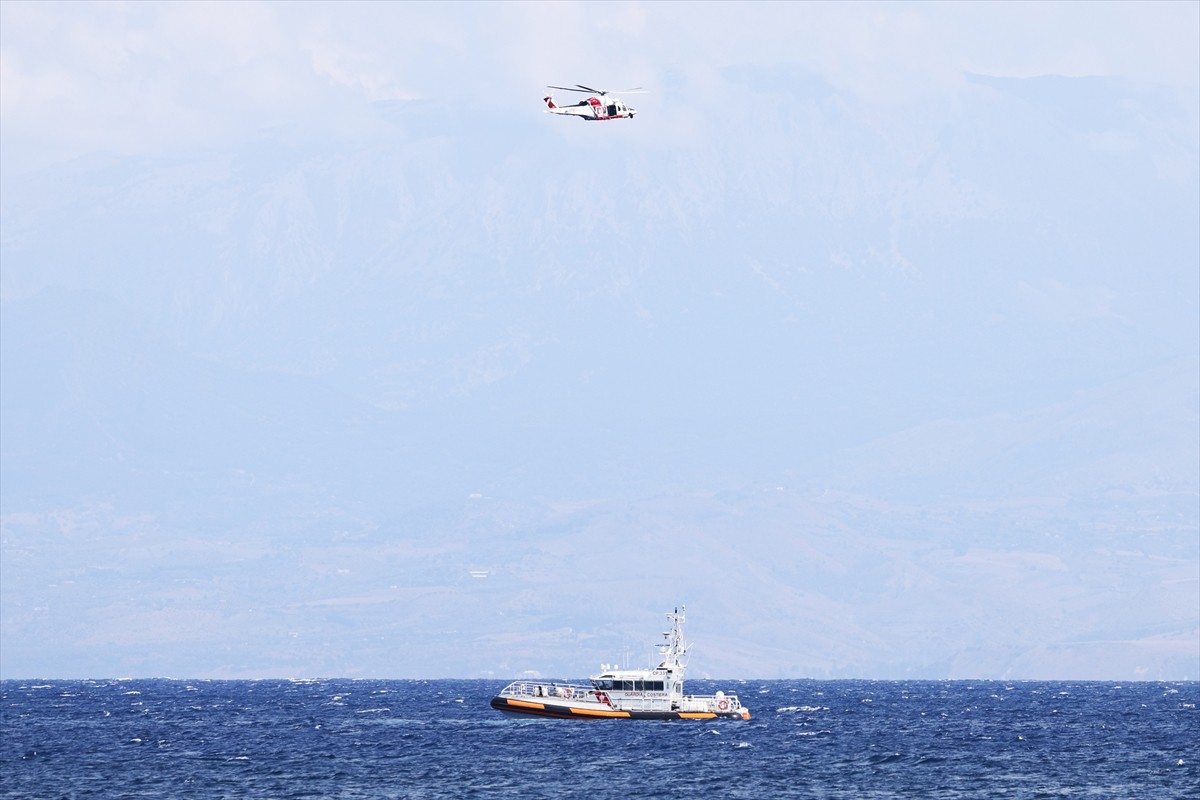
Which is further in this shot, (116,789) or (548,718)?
(548,718)

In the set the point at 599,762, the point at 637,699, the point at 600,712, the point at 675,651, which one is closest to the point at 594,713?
the point at 600,712

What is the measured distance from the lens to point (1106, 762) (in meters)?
157

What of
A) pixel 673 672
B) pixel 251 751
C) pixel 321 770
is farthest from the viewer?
pixel 673 672

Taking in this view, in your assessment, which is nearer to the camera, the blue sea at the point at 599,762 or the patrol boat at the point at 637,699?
the blue sea at the point at 599,762

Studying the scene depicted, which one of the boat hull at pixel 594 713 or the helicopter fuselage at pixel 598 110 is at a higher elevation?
the helicopter fuselage at pixel 598 110

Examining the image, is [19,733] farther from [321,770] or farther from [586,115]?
[586,115]

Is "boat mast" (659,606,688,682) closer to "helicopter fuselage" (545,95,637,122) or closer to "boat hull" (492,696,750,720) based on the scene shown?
"boat hull" (492,696,750,720)

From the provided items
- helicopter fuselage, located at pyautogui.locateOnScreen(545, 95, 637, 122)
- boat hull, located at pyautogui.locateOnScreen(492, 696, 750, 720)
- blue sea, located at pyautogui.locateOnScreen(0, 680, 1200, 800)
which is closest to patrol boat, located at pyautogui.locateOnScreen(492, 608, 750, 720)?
boat hull, located at pyautogui.locateOnScreen(492, 696, 750, 720)

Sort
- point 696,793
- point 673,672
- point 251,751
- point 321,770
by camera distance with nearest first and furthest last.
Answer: point 696,793
point 321,770
point 251,751
point 673,672

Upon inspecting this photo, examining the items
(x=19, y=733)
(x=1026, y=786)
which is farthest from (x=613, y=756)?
(x=19, y=733)

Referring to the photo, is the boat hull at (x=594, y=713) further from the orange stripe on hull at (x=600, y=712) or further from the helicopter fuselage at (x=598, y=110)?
the helicopter fuselage at (x=598, y=110)

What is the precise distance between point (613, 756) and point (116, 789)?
121 ft

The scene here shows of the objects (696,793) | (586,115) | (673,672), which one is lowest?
(696,793)

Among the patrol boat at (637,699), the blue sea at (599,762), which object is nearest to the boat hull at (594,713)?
the patrol boat at (637,699)
